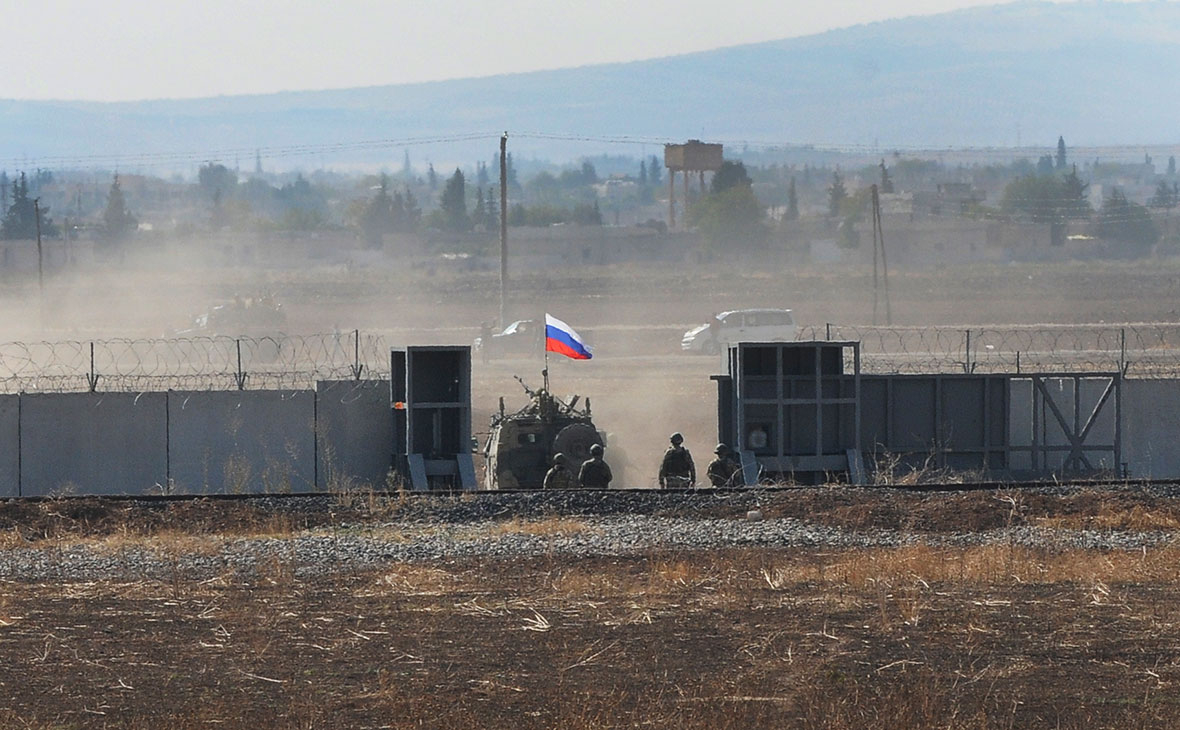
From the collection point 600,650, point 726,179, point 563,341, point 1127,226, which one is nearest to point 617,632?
point 600,650

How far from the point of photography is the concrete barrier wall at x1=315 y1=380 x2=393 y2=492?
2752cm

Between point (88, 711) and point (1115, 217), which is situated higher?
point (1115, 217)

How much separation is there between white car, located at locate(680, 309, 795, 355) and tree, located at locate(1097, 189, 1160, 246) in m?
81.7

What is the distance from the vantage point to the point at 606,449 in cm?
2984

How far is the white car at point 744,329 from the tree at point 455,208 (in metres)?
101

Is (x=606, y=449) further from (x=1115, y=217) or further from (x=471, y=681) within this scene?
(x=1115, y=217)

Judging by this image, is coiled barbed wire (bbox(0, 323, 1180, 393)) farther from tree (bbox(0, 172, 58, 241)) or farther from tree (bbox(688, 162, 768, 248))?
tree (bbox(0, 172, 58, 241))

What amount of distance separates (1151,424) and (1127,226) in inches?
4236

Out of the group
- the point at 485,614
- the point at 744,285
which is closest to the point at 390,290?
the point at 744,285

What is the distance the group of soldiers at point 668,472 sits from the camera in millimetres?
24422

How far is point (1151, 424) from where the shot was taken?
29781 millimetres

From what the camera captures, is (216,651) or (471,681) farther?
(216,651)

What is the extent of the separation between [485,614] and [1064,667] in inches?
187

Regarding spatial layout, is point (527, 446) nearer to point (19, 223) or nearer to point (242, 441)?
point (242, 441)
